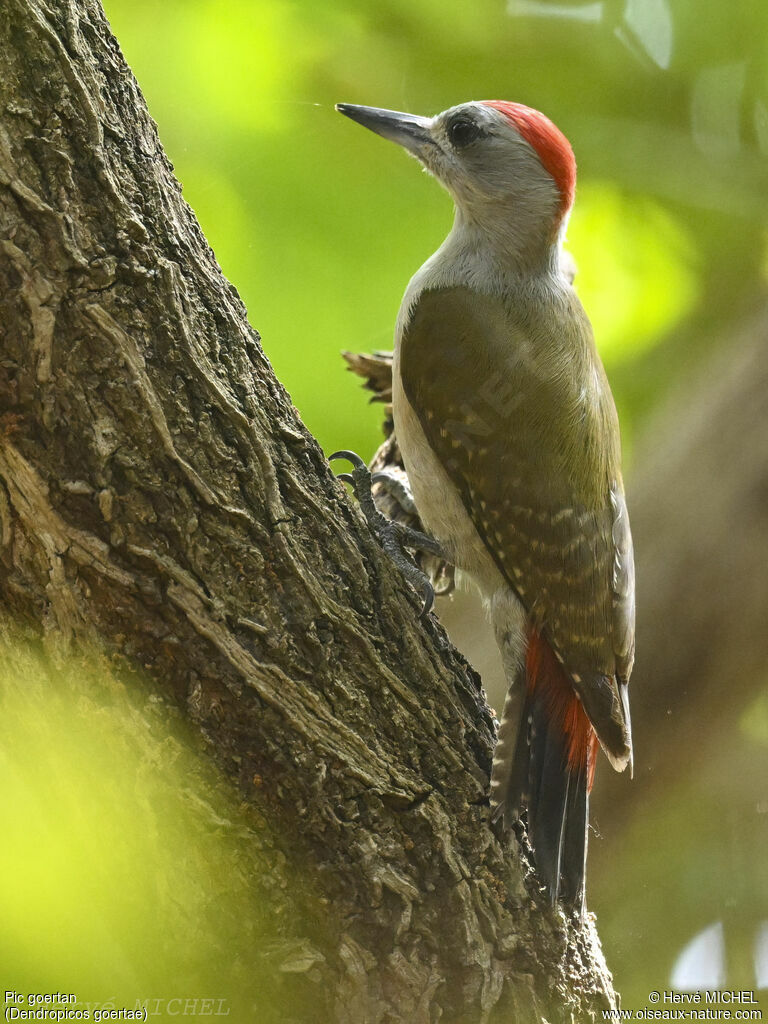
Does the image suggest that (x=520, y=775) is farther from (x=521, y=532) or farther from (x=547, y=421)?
(x=547, y=421)

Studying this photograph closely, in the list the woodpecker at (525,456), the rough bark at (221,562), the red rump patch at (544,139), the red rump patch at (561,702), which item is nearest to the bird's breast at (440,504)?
the woodpecker at (525,456)

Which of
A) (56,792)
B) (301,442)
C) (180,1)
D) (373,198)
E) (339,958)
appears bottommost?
(339,958)

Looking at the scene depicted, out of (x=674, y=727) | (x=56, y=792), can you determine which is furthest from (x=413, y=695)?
(x=674, y=727)

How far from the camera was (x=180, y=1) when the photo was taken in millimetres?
2186

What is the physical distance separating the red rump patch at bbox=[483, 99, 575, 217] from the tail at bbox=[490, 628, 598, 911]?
930 mm

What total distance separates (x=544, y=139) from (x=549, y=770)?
1.19 meters

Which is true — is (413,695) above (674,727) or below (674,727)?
below

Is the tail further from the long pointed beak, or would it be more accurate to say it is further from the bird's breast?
the long pointed beak

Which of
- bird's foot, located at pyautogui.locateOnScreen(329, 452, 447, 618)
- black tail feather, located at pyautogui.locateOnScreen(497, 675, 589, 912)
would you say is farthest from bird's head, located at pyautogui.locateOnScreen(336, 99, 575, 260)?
black tail feather, located at pyautogui.locateOnScreen(497, 675, 589, 912)

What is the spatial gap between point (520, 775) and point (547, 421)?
617 mm

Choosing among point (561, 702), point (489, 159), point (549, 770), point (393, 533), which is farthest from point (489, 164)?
point (549, 770)

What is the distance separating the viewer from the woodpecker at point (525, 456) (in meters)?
1.59
